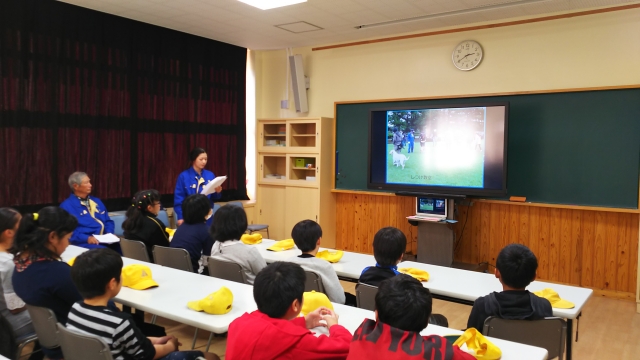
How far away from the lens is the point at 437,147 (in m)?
5.58

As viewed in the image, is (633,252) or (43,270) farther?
(633,252)

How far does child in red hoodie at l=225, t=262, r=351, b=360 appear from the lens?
1576 millimetres

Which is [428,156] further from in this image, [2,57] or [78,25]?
[2,57]

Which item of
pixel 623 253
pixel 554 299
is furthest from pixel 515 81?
pixel 554 299

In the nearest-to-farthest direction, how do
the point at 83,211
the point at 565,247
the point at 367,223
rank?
the point at 83,211, the point at 565,247, the point at 367,223

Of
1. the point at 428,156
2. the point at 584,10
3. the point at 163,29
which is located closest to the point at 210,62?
the point at 163,29

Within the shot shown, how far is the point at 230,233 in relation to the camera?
10.1 feet

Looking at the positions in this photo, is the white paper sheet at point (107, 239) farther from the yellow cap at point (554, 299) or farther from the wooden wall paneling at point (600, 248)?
the wooden wall paneling at point (600, 248)

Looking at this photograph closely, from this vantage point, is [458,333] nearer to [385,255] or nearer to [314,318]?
[314,318]

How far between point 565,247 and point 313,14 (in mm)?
3675

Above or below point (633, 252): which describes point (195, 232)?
above

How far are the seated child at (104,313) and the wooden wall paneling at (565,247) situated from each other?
450 centimetres

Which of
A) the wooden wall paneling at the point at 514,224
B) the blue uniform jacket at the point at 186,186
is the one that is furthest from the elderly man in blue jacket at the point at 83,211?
the wooden wall paneling at the point at 514,224

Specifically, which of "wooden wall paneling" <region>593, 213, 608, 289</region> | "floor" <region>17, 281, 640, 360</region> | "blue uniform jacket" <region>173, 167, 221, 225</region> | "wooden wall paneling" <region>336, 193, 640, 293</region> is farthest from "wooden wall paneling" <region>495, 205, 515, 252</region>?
"blue uniform jacket" <region>173, 167, 221, 225</region>
